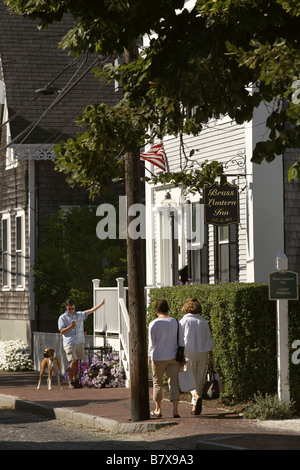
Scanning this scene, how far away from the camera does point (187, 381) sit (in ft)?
50.8

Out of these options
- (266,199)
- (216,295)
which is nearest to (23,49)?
(266,199)

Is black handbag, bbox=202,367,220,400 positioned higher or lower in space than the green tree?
lower

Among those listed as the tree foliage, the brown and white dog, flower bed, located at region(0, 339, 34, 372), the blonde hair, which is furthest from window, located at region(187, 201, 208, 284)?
flower bed, located at region(0, 339, 34, 372)

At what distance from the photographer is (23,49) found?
31.2 metres

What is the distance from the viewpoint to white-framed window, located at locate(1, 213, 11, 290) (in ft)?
105

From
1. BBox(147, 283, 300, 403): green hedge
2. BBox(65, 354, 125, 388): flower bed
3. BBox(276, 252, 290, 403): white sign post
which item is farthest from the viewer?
BBox(65, 354, 125, 388): flower bed

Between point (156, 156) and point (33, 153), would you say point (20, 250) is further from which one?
point (156, 156)

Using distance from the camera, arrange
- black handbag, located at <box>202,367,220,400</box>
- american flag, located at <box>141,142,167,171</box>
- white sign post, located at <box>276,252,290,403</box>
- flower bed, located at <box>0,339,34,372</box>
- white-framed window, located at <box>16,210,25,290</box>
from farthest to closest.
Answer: white-framed window, located at <box>16,210,25,290</box> → flower bed, located at <box>0,339,34,372</box> → american flag, located at <box>141,142,167,171</box> → black handbag, located at <box>202,367,220,400</box> → white sign post, located at <box>276,252,290,403</box>

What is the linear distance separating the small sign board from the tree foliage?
304 centimetres

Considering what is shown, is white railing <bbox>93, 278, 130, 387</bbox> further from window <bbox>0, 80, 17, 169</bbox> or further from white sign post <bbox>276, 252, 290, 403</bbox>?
window <bbox>0, 80, 17, 169</bbox>

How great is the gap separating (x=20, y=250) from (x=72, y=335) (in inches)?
363

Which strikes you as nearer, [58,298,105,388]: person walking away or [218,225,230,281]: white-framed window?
[218,225,230,281]: white-framed window

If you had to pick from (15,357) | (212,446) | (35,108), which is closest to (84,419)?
(212,446)
